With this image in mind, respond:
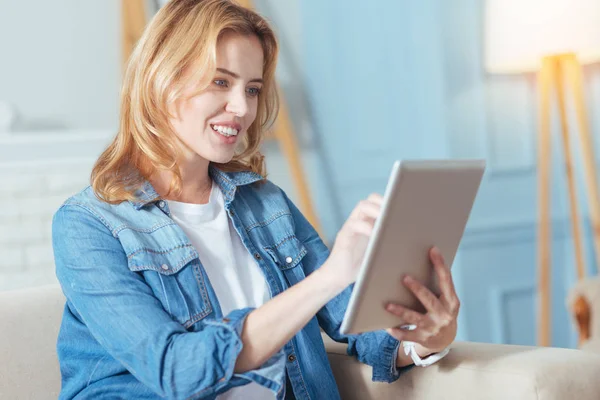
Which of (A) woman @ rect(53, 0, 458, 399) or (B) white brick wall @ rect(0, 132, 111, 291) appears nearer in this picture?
(A) woman @ rect(53, 0, 458, 399)

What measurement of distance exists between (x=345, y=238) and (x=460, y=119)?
2.24 m

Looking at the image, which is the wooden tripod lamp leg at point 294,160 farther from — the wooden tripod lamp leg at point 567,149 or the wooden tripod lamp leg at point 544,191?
the wooden tripod lamp leg at point 567,149

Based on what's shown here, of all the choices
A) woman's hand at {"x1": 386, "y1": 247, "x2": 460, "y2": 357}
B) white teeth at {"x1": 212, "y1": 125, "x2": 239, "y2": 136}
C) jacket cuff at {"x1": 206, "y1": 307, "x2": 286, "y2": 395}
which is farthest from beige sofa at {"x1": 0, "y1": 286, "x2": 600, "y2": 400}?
white teeth at {"x1": 212, "y1": 125, "x2": 239, "y2": 136}

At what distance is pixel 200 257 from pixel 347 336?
1.12ft

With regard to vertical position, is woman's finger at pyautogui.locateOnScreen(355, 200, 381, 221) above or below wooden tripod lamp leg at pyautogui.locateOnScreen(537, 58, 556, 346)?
above

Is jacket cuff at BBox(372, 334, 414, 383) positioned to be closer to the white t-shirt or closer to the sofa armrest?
the sofa armrest

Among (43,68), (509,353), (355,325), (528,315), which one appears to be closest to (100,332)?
(355,325)

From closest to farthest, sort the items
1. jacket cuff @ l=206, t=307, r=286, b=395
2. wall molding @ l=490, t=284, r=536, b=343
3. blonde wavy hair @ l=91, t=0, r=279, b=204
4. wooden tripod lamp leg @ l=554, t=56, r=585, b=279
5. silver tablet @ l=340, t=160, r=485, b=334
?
1. silver tablet @ l=340, t=160, r=485, b=334
2. jacket cuff @ l=206, t=307, r=286, b=395
3. blonde wavy hair @ l=91, t=0, r=279, b=204
4. wooden tripod lamp leg @ l=554, t=56, r=585, b=279
5. wall molding @ l=490, t=284, r=536, b=343

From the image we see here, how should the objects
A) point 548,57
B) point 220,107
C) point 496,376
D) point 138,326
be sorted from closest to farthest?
point 138,326, point 496,376, point 220,107, point 548,57

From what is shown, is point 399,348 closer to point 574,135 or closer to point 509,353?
point 509,353

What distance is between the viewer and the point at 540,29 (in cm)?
Answer: 285

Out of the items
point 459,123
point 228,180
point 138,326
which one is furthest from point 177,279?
point 459,123

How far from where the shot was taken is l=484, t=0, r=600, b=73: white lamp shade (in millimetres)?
2820

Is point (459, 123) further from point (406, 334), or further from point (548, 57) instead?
point (406, 334)
